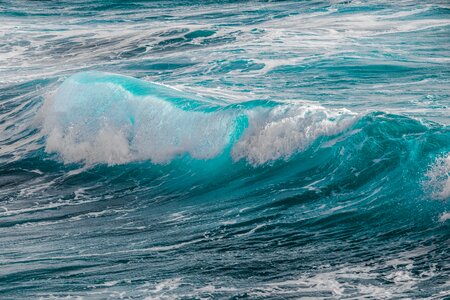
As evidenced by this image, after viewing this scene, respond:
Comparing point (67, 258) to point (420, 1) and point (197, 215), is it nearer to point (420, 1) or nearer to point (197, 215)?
point (197, 215)

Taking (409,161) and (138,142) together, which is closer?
(409,161)

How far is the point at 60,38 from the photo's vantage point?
2475cm

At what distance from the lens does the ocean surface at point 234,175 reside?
760cm

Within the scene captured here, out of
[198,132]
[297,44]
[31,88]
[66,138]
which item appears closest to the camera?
[198,132]

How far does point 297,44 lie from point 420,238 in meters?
12.6

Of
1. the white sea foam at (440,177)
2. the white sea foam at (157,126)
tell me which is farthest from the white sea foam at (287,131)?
the white sea foam at (440,177)

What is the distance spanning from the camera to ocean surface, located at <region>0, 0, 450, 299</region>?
7602 millimetres

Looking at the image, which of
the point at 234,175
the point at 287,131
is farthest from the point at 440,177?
the point at 234,175

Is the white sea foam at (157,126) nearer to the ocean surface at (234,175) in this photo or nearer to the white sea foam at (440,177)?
the ocean surface at (234,175)

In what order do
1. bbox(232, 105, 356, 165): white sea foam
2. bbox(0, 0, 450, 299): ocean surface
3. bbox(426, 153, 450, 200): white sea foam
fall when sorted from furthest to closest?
bbox(232, 105, 356, 165): white sea foam
bbox(426, 153, 450, 200): white sea foam
bbox(0, 0, 450, 299): ocean surface

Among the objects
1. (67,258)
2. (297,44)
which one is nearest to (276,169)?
(67,258)

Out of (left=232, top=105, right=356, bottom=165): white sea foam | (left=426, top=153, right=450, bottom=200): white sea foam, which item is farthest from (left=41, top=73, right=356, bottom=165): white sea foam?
(left=426, top=153, right=450, bottom=200): white sea foam

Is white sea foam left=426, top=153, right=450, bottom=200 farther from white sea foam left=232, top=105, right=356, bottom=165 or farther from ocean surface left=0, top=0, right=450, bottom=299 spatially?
white sea foam left=232, top=105, right=356, bottom=165

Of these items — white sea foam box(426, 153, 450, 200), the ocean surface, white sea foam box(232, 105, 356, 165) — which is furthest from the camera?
white sea foam box(232, 105, 356, 165)
